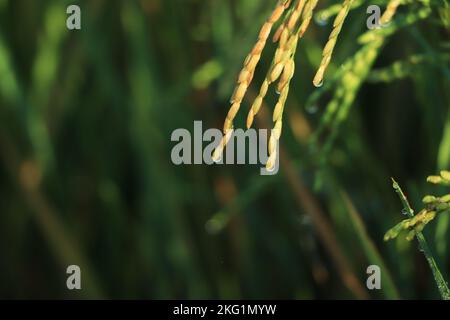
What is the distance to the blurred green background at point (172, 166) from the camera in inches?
54.2

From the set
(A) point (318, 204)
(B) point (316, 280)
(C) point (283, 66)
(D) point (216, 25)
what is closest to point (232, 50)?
(D) point (216, 25)

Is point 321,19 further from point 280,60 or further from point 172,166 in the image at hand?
point 172,166

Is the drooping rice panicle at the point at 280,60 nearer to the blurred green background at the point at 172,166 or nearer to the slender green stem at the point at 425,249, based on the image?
the slender green stem at the point at 425,249

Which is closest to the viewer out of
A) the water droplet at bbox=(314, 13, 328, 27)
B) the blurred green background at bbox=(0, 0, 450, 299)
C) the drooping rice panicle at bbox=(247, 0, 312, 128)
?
the drooping rice panicle at bbox=(247, 0, 312, 128)

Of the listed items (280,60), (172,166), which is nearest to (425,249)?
(280,60)

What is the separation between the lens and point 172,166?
157 centimetres

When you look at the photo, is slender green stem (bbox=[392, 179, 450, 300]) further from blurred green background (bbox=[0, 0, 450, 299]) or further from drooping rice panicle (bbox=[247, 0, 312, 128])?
blurred green background (bbox=[0, 0, 450, 299])

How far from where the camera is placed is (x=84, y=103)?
5.52ft

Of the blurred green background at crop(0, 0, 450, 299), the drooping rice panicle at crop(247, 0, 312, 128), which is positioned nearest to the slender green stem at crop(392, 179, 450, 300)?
the drooping rice panicle at crop(247, 0, 312, 128)

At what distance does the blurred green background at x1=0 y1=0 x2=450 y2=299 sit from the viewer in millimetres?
1376

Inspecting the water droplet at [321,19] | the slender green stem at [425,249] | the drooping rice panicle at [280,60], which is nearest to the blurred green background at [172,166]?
the water droplet at [321,19]
